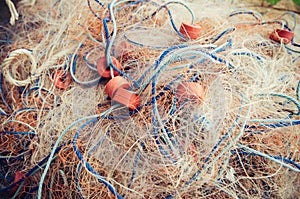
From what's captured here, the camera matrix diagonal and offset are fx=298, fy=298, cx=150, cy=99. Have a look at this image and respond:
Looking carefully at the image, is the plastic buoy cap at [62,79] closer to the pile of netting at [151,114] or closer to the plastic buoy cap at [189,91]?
the pile of netting at [151,114]

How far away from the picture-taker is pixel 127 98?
80 centimetres

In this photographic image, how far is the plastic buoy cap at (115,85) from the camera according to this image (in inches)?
32.9

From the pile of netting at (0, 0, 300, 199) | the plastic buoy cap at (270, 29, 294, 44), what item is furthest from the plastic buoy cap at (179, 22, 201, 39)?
the plastic buoy cap at (270, 29, 294, 44)

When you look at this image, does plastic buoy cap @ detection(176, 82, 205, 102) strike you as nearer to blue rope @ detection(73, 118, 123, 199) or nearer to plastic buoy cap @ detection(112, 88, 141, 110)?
plastic buoy cap @ detection(112, 88, 141, 110)

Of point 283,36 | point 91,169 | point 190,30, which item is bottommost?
point 91,169

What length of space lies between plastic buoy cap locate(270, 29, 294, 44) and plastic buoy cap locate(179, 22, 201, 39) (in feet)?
1.18

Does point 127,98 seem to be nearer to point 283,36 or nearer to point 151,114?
point 151,114

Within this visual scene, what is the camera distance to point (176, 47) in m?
0.87

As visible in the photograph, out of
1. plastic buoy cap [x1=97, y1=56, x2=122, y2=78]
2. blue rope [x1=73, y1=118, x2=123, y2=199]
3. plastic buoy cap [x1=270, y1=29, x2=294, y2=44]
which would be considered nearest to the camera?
blue rope [x1=73, y1=118, x2=123, y2=199]

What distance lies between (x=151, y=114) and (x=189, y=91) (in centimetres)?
12

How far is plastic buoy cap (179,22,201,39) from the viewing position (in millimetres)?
952

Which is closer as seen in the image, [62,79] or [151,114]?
[151,114]

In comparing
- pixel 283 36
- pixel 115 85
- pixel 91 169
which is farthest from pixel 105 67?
pixel 283 36

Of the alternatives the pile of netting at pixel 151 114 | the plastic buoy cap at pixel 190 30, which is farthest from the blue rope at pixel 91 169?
the plastic buoy cap at pixel 190 30
